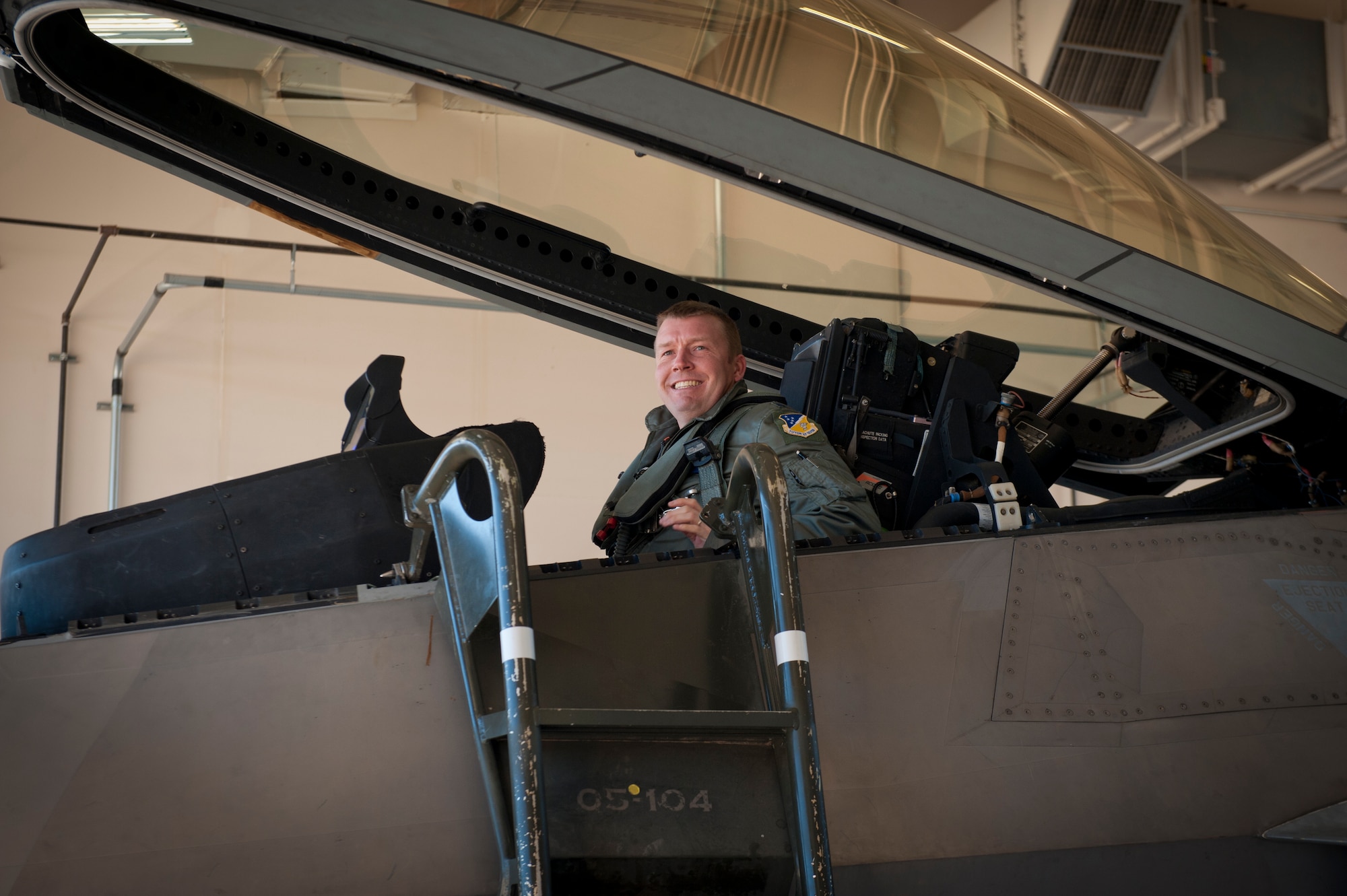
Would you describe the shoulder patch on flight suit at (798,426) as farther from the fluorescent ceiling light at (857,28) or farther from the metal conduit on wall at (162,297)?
the metal conduit on wall at (162,297)

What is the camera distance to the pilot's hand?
2.05 m

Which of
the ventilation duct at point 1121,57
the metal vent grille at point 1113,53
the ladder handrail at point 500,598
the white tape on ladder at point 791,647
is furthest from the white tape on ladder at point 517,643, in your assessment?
the metal vent grille at point 1113,53

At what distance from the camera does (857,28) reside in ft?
6.47

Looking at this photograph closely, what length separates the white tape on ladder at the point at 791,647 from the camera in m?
1.35

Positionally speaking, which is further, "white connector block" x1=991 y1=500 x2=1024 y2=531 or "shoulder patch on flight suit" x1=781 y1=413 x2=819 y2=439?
"shoulder patch on flight suit" x1=781 y1=413 x2=819 y2=439

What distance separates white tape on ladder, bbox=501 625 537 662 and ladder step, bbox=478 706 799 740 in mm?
89

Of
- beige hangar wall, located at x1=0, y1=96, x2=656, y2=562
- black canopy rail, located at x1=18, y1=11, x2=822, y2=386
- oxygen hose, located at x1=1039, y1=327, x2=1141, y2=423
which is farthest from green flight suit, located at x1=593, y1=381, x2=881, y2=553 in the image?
beige hangar wall, located at x1=0, y1=96, x2=656, y2=562

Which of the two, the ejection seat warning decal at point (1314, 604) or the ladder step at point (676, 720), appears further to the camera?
the ejection seat warning decal at point (1314, 604)

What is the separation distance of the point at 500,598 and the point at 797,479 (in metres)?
1.02

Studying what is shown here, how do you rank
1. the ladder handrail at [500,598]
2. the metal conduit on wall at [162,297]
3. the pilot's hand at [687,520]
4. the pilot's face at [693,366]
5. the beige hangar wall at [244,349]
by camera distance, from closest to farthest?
the ladder handrail at [500,598] < the pilot's hand at [687,520] < the pilot's face at [693,366] < the metal conduit on wall at [162,297] < the beige hangar wall at [244,349]

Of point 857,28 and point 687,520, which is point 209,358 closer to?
point 687,520

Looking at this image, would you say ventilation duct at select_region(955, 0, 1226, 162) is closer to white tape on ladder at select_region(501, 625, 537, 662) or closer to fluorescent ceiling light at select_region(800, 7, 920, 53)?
fluorescent ceiling light at select_region(800, 7, 920, 53)

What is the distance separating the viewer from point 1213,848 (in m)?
1.80

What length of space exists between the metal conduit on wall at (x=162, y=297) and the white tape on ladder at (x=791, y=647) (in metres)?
4.40
